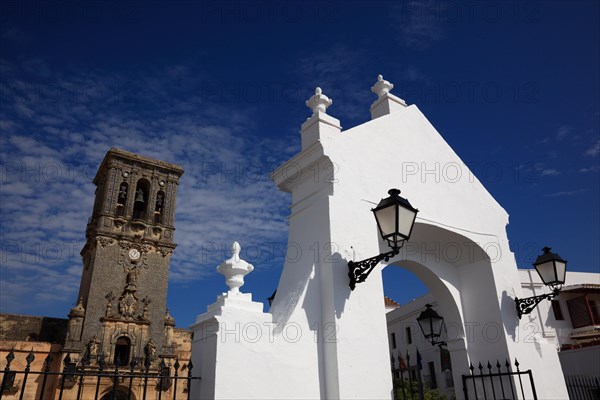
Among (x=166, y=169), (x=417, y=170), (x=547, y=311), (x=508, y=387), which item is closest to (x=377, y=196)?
(x=417, y=170)

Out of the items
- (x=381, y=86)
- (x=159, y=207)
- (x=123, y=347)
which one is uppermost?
(x=159, y=207)

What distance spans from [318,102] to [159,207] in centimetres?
2901

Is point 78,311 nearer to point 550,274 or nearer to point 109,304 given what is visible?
point 109,304

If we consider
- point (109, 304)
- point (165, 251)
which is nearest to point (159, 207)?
point (165, 251)

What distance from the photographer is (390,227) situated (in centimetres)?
476

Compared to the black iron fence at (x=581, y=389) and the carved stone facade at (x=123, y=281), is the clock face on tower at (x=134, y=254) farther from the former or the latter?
the black iron fence at (x=581, y=389)

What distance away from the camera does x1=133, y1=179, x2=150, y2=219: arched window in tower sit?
32250mm

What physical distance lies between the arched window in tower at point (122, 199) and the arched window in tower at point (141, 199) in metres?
0.71

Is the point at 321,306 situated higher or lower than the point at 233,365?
higher

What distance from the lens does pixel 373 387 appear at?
467 centimetres

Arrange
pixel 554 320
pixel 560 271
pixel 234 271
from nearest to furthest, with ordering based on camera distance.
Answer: pixel 234 271
pixel 560 271
pixel 554 320

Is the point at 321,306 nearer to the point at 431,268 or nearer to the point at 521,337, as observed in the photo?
the point at 431,268

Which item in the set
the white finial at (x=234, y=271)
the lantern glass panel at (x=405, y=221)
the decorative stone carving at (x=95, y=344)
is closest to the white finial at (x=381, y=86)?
the lantern glass panel at (x=405, y=221)

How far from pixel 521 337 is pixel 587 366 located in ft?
41.4
